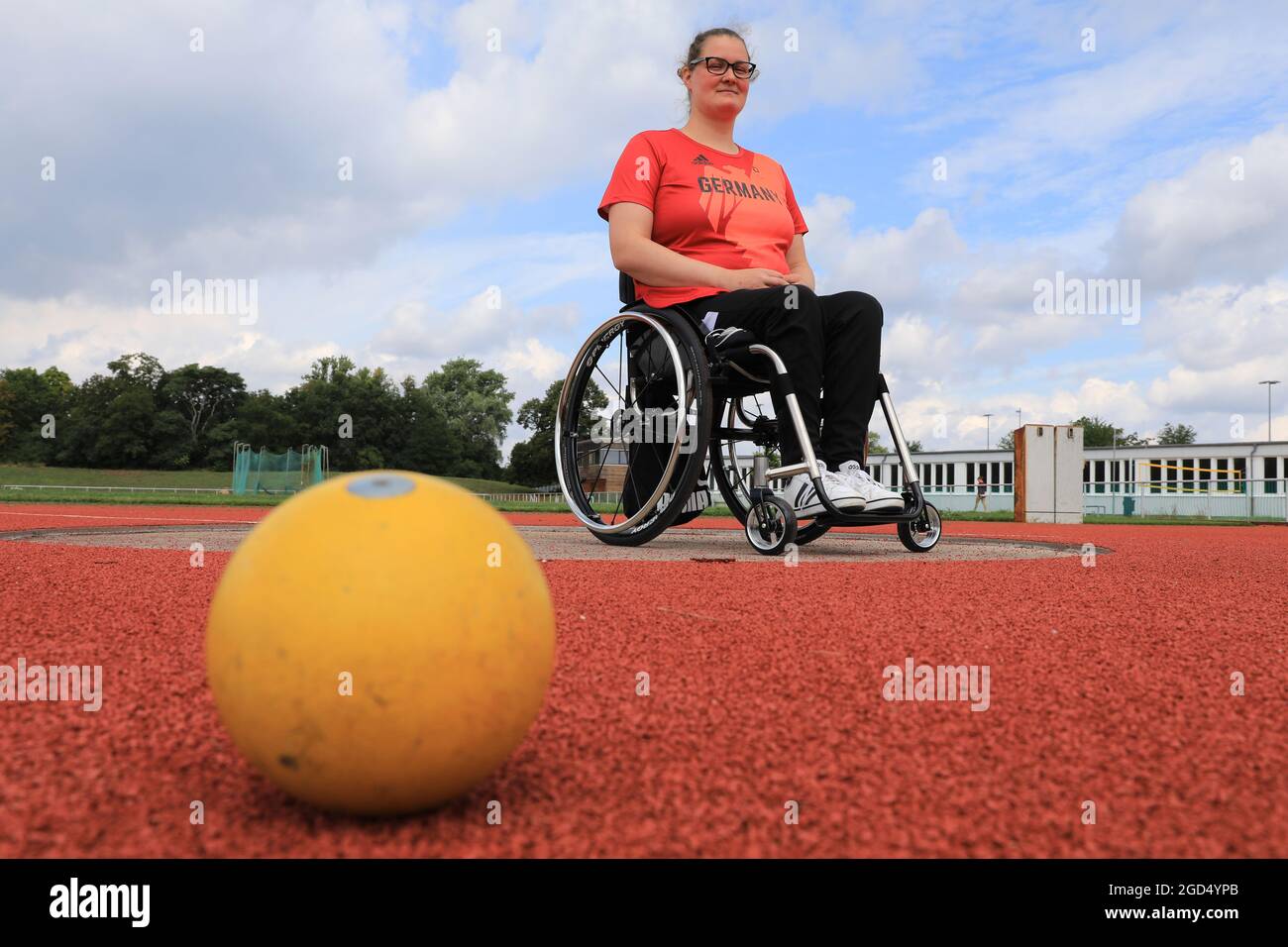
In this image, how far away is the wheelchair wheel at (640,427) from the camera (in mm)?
4969

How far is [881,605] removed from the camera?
11.8 feet

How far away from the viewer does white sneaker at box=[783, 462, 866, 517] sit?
4.69 meters

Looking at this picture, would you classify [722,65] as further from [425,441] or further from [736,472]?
[425,441]

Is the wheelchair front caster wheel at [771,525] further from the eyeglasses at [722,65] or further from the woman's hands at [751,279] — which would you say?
the eyeglasses at [722,65]

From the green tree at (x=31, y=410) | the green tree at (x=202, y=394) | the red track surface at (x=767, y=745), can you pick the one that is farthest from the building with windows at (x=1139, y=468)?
the green tree at (x=31, y=410)

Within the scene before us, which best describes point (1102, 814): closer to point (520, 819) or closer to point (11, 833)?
point (520, 819)

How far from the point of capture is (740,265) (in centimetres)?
536

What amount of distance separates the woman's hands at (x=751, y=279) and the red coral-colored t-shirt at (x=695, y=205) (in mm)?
157

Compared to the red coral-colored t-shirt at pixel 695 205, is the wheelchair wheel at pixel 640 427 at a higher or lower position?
lower

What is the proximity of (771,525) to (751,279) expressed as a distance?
1.34 meters

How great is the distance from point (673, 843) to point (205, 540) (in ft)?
19.7
